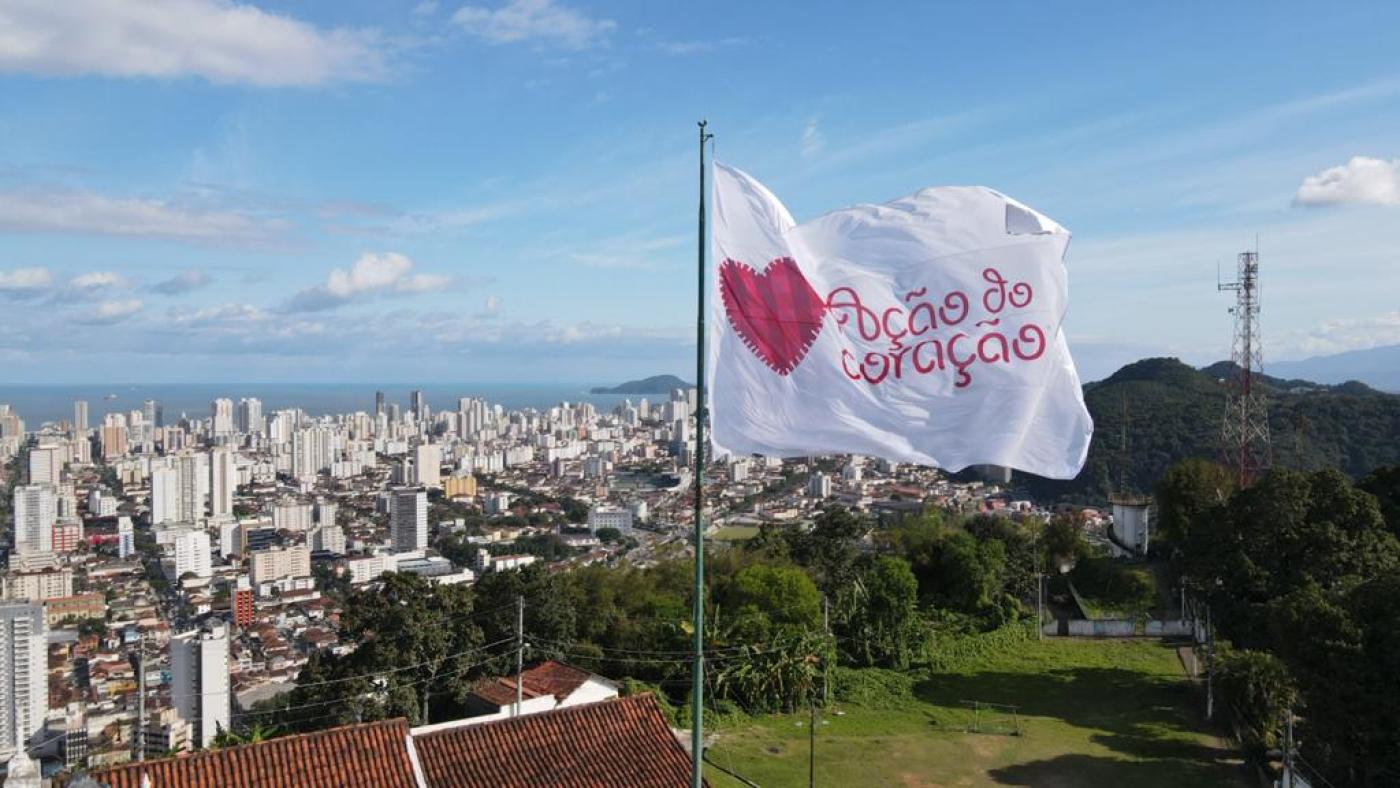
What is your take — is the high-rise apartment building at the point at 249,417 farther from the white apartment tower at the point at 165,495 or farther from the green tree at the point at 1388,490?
the green tree at the point at 1388,490

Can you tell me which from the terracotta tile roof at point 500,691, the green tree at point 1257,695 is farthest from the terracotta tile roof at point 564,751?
the green tree at point 1257,695

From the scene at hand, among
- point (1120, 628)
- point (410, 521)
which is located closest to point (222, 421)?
point (410, 521)

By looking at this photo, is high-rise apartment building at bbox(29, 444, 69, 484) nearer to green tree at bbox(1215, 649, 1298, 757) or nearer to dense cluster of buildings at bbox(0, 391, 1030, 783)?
dense cluster of buildings at bbox(0, 391, 1030, 783)

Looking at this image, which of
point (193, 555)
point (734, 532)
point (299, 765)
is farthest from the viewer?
point (193, 555)

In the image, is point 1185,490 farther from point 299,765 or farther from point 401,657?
point 299,765

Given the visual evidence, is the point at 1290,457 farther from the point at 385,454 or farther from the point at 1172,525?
the point at 385,454

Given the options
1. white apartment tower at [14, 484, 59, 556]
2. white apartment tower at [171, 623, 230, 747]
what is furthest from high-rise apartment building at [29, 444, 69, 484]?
white apartment tower at [171, 623, 230, 747]

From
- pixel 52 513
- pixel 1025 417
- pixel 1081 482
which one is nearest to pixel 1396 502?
pixel 1025 417
